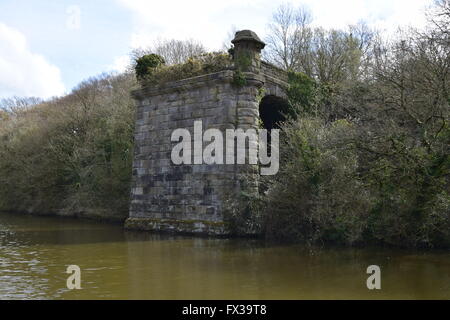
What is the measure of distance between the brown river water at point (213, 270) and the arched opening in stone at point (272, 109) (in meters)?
5.16

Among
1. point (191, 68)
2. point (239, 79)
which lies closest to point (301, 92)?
point (239, 79)

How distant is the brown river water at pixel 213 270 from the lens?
5.89 meters

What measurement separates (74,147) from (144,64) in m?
8.30

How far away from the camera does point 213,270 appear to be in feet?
24.4

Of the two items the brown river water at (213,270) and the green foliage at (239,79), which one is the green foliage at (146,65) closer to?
the green foliage at (239,79)

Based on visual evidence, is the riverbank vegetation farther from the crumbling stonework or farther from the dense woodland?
the crumbling stonework

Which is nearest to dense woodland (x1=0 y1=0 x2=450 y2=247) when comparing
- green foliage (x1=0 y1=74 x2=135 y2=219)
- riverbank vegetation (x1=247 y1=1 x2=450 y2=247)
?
riverbank vegetation (x1=247 y1=1 x2=450 y2=247)

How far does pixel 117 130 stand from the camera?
19.5 meters

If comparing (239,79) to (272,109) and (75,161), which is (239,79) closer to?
(272,109)

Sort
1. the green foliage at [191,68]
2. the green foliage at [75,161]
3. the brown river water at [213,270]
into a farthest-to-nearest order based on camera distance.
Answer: the green foliage at [75,161]
the green foliage at [191,68]
the brown river water at [213,270]

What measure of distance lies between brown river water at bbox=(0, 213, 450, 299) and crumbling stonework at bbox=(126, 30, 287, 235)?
144 cm

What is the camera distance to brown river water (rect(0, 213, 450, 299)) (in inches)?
232

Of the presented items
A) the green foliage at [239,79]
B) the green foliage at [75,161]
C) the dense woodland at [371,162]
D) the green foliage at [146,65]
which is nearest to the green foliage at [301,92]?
the dense woodland at [371,162]

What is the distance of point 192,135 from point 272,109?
3.84 metres
